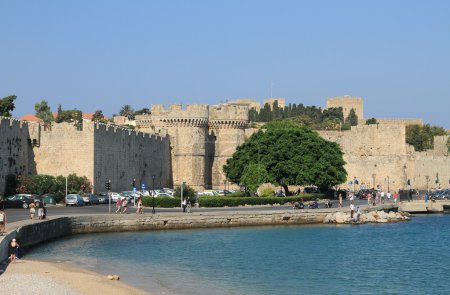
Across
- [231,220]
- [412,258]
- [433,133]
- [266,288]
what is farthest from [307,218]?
[433,133]

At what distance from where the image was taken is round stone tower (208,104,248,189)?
242 ft

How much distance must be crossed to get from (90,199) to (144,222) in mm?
8567

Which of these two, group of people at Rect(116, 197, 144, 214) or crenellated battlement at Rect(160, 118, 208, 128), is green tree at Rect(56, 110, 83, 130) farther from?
group of people at Rect(116, 197, 144, 214)

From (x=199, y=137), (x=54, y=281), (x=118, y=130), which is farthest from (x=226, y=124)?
(x=54, y=281)

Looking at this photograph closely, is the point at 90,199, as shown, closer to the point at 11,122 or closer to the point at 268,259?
the point at 11,122

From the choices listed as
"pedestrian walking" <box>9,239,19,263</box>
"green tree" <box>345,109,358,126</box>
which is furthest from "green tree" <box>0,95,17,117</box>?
"green tree" <box>345,109,358,126</box>

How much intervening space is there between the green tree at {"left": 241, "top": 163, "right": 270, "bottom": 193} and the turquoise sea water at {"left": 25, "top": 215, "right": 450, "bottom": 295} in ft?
47.0

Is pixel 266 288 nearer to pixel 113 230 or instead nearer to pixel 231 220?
pixel 113 230

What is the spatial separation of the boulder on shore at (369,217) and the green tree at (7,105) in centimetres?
4394

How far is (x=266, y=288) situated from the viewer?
28.5 metres

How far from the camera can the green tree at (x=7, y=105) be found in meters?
87.7

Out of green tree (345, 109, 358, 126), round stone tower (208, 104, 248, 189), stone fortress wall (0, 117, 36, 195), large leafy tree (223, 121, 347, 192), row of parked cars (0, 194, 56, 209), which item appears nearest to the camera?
row of parked cars (0, 194, 56, 209)

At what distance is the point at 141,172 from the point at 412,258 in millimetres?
29681

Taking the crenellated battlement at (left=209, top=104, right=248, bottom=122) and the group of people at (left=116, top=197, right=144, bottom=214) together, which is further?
the crenellated battlement at (left=209, top=104, right=248, bottom=122)
